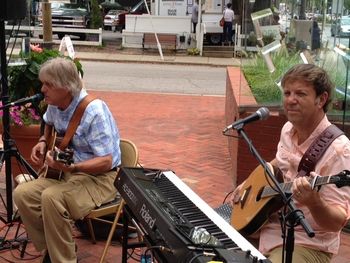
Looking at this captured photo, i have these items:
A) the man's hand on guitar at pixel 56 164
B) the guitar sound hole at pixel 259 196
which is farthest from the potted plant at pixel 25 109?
the guitar sound hole at pixel 259 196

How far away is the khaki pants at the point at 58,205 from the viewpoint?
3.46 meters

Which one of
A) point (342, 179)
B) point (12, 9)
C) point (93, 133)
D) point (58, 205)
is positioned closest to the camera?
point (342, 179)

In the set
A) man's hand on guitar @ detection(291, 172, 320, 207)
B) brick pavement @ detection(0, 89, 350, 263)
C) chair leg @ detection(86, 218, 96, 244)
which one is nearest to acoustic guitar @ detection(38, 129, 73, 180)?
chair leg @ detection(86, 218, 96, 244)

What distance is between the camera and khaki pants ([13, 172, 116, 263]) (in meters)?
3.46

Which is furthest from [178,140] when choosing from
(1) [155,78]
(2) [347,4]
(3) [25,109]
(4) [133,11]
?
(4) [133,11]

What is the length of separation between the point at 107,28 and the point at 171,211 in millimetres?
25225

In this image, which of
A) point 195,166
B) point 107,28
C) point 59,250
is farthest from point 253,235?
point 107,28

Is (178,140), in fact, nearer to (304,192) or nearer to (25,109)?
(25,109)

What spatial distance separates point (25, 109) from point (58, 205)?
1920 millimetres

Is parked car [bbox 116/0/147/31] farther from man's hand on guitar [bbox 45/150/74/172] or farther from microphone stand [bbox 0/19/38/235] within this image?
man's hand on guitar [bbox 45/150/74/172]

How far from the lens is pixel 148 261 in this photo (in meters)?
3.14

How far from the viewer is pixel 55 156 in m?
3.48

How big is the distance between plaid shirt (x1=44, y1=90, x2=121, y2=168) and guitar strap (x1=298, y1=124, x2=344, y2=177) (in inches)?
55.0

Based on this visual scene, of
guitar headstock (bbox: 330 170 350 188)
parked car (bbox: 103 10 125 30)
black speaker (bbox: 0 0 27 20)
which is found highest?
black speaker (bbox: 0 0 27 20)
